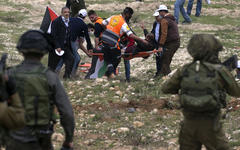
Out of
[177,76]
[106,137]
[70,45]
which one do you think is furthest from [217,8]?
[177,76]

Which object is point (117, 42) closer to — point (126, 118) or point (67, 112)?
point (126, 118)

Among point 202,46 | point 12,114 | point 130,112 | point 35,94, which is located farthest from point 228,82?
point 130,112

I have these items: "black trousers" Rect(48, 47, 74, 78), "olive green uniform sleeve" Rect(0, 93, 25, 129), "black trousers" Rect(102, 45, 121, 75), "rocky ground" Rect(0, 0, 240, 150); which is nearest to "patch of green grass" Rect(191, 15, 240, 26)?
"rocky ground" Rect(0, 0, 240, 150)

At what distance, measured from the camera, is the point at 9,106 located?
329cm

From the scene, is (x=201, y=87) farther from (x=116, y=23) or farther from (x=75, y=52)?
(x=75, y=52)

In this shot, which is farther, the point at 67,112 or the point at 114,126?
the point at 114,126

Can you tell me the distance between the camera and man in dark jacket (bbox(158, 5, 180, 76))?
33.5 feet

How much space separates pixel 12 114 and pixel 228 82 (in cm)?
202

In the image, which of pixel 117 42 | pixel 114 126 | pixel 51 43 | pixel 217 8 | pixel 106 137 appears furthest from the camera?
pixel 217 8

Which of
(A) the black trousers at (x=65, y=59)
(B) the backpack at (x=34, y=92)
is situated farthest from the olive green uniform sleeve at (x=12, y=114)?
(A) the black trousers at (x=65, y=59)

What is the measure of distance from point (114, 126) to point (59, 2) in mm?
21287

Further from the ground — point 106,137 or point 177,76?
point 177,76

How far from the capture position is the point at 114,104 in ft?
27.2

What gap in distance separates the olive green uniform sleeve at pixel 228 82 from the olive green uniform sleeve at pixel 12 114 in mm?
1874
